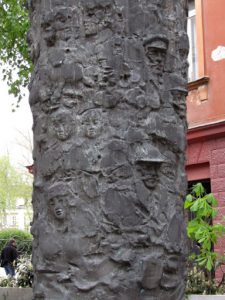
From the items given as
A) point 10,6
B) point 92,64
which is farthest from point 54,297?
point 10,6

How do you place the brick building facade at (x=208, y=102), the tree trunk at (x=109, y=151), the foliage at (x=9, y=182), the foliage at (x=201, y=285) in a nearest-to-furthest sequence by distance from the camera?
the tree trunk at (x=109, y=151), the foliage at (x=201, y=285), the brick building facade at (x=208, y=102), the foliage at (x=9, y=182)

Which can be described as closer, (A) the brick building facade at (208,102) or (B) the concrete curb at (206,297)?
(B) the concrete curb at (206,297)

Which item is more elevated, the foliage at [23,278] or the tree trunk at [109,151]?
the tree trunk at [109,151]

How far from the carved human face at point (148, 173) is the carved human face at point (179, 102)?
360 millimetres

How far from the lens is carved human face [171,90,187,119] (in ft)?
11.0

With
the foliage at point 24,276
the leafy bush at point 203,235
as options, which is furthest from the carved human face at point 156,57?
the foliage at point 24,276

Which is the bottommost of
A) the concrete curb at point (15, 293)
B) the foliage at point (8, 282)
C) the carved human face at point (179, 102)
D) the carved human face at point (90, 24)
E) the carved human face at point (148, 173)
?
the concrete curb at point (15, 293)

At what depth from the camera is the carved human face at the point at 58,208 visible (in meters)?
3.15

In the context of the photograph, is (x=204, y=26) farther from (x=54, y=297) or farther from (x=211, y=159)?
(x=54, y=297)

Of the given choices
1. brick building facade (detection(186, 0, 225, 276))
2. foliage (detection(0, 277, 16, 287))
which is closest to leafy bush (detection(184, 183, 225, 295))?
brick building facade (detection(186, 0, 225, 276))

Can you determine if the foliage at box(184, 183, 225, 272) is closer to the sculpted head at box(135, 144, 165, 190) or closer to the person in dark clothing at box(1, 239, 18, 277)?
the sculpted head at box(135, 144, 165, 190)

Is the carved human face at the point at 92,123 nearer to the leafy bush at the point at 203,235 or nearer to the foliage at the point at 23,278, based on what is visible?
the leafy bush at the point at 203,235

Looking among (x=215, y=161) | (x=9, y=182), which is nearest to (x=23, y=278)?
(x=215, y=161)

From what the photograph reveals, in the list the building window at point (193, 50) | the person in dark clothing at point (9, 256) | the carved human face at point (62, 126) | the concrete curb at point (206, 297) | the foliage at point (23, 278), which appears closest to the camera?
the carved human face at point (62, 126)
